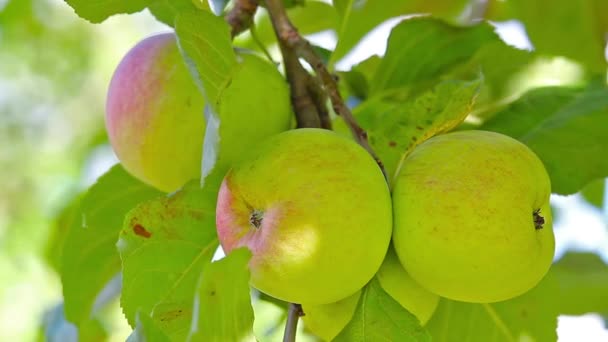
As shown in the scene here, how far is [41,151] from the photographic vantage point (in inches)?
163

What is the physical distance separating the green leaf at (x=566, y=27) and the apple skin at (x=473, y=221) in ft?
3.12

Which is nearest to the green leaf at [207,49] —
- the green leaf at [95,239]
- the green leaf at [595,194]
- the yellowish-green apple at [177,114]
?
the yellowish-green apple at [177,114]

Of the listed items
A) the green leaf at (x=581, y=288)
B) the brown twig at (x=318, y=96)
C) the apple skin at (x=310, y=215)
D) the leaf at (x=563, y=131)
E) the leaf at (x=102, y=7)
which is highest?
the leaf at (x=102, y=7)

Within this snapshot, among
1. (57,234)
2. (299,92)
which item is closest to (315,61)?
(299,92)

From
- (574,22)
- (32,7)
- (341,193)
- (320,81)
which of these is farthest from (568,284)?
(32,7)

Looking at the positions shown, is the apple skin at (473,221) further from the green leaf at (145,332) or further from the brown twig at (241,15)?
the brown twig at (241,15)

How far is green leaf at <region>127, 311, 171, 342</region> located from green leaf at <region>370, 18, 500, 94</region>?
0.85 metres

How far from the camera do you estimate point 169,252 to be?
1.12 m

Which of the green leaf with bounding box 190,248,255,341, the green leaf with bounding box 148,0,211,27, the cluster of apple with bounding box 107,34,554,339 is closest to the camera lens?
the green leaf with bounding box 190,248,255,341

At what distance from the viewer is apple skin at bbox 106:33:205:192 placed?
3.66 ft

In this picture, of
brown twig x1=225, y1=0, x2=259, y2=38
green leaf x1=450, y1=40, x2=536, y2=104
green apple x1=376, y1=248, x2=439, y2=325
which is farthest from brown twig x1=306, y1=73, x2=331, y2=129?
green leaf x1=450, y1=40, x2=536, y2=104

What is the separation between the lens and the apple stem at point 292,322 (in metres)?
1.02

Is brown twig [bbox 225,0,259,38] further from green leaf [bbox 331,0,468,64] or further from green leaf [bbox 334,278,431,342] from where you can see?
green leaf [bbox 334,278,431,342]

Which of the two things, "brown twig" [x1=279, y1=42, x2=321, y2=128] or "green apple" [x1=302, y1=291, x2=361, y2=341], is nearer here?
"green apple" [x1=302, y1=291, x2=361, y2=341]
